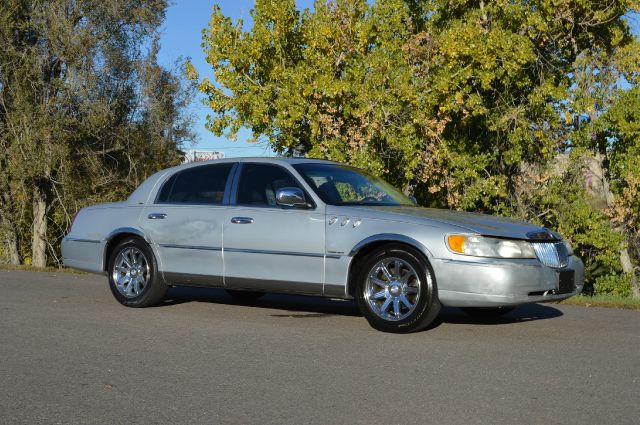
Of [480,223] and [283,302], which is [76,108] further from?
[480,223]

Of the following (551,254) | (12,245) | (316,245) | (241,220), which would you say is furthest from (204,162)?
(12,245)

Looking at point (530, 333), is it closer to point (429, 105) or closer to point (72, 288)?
point (72, 288)

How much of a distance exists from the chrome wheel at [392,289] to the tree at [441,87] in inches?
465

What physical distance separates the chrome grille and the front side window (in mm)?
2522

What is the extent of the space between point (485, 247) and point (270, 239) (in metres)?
2.24

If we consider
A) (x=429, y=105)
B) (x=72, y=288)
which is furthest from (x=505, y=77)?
(x=72, y=288)

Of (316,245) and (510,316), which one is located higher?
(316,245)

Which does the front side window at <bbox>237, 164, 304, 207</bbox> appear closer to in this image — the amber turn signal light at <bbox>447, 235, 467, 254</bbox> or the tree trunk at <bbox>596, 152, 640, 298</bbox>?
the amber turn signal light at <bbox>447, 235, 467, 254</bbox>

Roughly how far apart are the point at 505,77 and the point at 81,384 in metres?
16.2

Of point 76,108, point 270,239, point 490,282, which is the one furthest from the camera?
point 76,108

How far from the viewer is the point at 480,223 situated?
865 cm

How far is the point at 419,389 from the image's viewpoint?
6137 millimetres

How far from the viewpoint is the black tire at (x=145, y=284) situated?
10352 millimetres

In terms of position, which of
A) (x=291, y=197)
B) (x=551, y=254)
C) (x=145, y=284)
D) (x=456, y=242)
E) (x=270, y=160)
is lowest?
(x=145, y=284)
